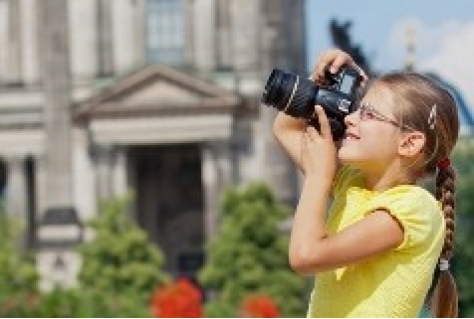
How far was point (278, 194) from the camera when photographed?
194 feet

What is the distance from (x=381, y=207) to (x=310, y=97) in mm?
386

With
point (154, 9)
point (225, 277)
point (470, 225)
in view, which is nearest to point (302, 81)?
point (470, 225)

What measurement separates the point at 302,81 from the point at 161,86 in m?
53.5

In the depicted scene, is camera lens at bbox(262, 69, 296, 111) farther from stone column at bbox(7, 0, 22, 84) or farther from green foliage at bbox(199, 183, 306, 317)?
stone column at bbox(7, 0, 22, 84)

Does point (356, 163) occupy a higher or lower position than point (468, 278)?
higher

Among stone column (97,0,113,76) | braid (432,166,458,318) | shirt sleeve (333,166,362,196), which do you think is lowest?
stone column (97,0,113,76)

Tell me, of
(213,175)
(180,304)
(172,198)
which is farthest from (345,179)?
(172,198)

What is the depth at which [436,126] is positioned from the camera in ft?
18.1

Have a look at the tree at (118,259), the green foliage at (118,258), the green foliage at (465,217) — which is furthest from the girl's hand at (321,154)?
the green foliage at (118,258)

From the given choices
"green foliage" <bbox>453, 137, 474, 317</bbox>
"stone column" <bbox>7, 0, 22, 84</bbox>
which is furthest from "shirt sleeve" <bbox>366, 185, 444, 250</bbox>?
"stone column" <bbox>7, 0, 22, 84</bbox>

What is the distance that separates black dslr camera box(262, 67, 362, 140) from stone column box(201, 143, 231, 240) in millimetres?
52350

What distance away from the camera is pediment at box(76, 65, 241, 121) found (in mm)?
59062

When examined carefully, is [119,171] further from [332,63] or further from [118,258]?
[332,63]

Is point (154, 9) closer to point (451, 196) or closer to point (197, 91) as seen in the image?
point (197, 91)
